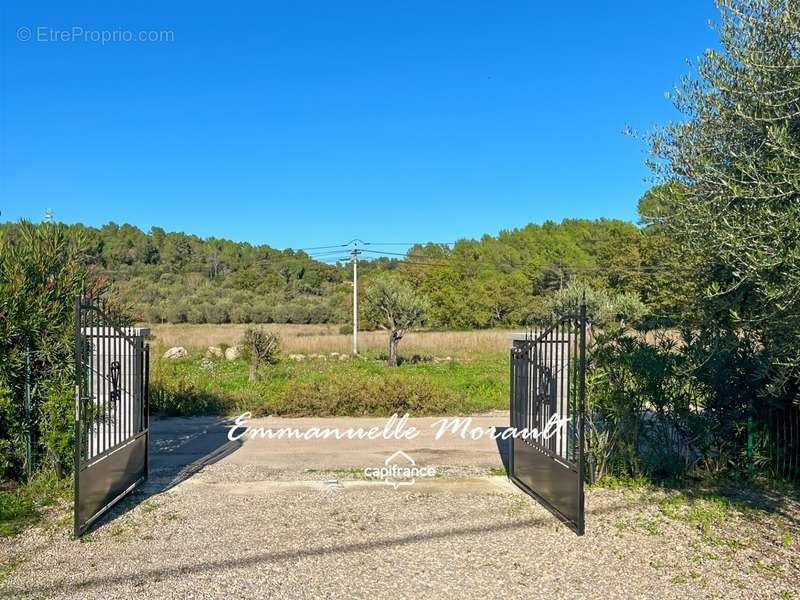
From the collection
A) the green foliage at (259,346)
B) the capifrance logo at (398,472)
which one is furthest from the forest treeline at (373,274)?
the capifrance logo at (398,472)

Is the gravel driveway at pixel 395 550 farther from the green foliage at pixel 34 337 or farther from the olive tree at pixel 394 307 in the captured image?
the olive tree at pixel 394 307

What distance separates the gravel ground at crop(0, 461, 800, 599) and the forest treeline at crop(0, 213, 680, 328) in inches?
1408

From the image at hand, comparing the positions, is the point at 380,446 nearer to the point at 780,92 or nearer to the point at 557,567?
the point at 557,567

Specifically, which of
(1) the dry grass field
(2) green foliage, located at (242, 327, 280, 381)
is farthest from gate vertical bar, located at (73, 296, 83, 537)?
(1) the dry grass field

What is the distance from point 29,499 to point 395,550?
4250 millimetres

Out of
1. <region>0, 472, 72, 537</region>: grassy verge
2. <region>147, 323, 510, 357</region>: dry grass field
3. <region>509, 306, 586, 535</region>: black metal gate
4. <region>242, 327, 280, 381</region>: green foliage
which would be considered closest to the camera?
<region>509, 306, 586, 535</region>: black metal gate

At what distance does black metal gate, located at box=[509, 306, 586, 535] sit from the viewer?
20.8 ft

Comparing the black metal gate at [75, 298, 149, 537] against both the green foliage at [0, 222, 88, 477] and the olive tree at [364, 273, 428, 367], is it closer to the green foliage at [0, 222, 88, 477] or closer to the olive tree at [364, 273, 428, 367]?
the green foliage at [0, 222, 88, 477]

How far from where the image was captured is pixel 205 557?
554 centimetres

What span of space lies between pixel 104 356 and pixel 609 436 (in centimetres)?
588

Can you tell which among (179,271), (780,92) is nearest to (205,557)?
(780,92)

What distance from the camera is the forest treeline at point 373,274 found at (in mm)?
53688

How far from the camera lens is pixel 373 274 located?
66.6m

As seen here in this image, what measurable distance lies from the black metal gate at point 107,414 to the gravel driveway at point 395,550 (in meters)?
0.28
